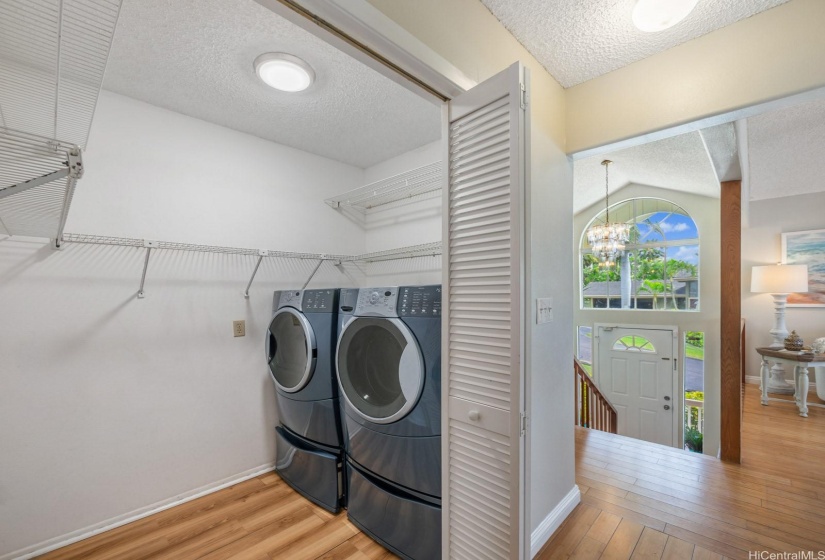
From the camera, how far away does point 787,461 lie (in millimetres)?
2330

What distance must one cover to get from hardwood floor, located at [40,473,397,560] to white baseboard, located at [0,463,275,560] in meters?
0.03

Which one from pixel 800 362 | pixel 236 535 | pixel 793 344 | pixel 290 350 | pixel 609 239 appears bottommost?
pixel 236 535

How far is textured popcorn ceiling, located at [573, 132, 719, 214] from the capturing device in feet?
9.99

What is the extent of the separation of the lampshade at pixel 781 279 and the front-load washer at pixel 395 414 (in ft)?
14.5

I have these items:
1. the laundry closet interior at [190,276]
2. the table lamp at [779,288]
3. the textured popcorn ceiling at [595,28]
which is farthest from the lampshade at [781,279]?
the laundry closet interior at [190,276]

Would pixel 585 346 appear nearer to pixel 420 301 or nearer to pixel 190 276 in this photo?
pixel 420 301

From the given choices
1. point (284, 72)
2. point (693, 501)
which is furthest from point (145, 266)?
point (693, 501)

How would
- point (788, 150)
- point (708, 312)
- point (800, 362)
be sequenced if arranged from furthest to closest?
point (708, 312) → point (800, 362) → point (788, 150)

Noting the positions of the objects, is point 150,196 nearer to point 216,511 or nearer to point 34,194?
point 34,194

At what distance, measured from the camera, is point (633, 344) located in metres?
5.03

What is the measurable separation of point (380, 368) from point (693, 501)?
190 cm

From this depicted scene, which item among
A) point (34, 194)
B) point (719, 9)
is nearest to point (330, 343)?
point (34, 194)

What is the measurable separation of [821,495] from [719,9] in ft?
8.47

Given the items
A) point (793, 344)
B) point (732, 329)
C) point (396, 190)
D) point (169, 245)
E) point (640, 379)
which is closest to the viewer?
point (169, 245)
